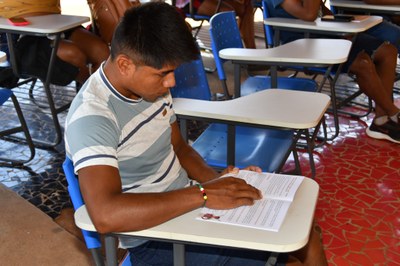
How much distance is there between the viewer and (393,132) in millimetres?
3355

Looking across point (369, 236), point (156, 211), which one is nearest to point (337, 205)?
point (369, 236)

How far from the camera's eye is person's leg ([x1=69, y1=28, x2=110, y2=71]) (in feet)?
10.8

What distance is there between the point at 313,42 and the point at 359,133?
92 cm

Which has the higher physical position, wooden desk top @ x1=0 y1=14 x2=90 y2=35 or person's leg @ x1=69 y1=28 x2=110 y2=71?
wooden desk top @ x1=0 y1=14 x2=90 y2=35

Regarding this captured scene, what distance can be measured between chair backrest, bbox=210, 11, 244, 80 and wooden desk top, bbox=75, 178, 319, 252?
145cm

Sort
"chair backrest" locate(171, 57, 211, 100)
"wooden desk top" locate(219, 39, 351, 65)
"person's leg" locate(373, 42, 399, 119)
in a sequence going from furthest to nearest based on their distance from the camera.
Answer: "person's leg" locate(373, 42, 399, 119) → "wooden desk top" locate(219, 39, 351, 65) → "chair backrest" locate(171, 57, 211, 100)

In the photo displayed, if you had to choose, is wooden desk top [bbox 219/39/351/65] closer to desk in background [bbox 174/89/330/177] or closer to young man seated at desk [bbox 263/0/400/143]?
desk in background [bbox 174/89/330/177]

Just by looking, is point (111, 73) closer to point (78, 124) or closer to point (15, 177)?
point (78, 124)

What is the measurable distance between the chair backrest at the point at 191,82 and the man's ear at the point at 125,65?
2.92 feet

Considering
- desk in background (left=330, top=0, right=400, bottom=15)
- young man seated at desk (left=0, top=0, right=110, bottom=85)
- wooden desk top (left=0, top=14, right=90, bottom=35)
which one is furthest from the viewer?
desk in background (left=330, top=0, right=400, bottom=15)

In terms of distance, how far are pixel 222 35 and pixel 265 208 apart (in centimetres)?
161

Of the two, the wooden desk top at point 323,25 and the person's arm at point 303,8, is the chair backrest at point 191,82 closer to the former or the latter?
the wooden desk top at point 323,25

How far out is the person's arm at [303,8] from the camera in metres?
3.16

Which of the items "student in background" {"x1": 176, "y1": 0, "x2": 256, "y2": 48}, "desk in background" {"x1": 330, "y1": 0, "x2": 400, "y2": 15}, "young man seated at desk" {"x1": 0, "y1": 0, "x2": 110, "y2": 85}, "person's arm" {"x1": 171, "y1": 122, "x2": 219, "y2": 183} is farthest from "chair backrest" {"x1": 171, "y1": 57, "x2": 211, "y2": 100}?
"student in background" {"x1": 176, "y1": 0, "x2": 256, "y2": 48}
